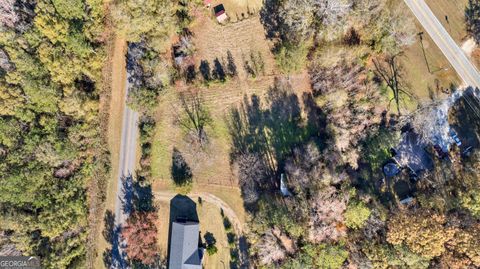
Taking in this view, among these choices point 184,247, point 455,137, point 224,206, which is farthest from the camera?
point 224,206

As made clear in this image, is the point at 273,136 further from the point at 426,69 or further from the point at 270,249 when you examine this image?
the point at 426,69

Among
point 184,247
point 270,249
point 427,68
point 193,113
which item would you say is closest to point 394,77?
point 427,68

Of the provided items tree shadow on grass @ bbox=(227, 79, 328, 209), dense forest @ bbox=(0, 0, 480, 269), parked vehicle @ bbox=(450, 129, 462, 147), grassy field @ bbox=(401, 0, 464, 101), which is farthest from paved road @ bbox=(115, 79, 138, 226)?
parked vehicle @ bbox=(450, 129, 462, 147)

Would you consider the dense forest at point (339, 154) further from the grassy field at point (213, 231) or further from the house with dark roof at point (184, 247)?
the house with dark roof at point (184, 247)

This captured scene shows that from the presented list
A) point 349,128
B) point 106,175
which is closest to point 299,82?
point 349,128

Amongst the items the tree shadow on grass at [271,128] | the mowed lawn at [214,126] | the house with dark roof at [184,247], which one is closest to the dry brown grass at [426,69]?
the tree shadow on grass at [271,128]

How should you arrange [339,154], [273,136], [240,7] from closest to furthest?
[339,154], [240,7], [273,136]

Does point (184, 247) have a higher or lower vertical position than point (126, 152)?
lower

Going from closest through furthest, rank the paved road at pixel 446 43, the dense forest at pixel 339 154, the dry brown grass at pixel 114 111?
1. the dense forest at pixel 339 154
2. the paved road at pixel 446 43
3. the dry brown grass at pixel 114 111
